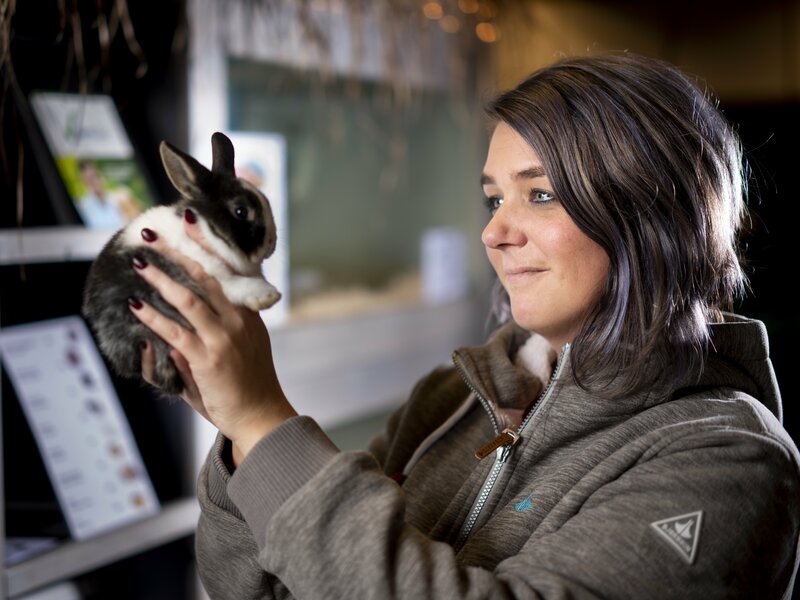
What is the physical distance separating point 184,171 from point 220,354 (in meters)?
0.17

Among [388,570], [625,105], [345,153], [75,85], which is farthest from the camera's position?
[345,153]

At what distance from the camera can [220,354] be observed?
85cm

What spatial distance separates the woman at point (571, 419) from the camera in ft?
2.75

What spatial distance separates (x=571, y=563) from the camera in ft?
2.79

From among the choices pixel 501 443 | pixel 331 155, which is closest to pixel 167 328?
pixel 501 443

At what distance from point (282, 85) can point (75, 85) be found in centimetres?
65

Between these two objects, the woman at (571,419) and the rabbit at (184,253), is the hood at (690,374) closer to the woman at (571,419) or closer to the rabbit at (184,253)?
the woman at (571,419)

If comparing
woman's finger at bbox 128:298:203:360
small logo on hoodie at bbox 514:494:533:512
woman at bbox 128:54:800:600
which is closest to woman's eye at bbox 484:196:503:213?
woman at bbox 128:54:800:600

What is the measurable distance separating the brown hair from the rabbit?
14.8 inches

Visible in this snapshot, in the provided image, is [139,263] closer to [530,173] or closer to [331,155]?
[530,173]

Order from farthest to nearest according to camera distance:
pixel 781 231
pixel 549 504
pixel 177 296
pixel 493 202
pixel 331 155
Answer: pixel 781 231
pixel 331 155
pixel 493 202
pixel 549 504
pixel 177 296

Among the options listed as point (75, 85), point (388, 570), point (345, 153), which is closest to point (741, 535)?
point (388, 570)

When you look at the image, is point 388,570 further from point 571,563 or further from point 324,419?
point 324,419

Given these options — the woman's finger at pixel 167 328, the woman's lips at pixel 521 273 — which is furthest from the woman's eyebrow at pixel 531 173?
the woman's finger at pixel 167 328
